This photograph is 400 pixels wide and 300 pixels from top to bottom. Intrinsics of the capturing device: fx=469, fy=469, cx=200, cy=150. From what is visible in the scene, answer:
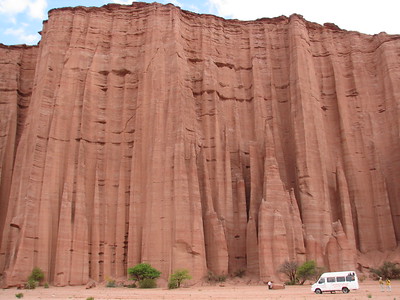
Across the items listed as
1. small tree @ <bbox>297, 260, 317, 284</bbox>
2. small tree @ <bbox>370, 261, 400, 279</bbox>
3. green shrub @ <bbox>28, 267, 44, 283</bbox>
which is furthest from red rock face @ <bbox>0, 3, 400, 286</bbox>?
small tree @ <bbox>370, 261, 400, 279</bbox>

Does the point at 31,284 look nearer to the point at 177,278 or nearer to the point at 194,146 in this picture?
the point at 177,278

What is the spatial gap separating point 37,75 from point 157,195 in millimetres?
15716

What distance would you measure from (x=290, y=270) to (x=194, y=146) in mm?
11317

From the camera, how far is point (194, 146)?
34.4 m

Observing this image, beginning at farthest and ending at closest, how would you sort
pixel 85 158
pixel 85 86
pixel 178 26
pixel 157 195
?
1. pixel 178 26
2. pixel 85 86
3. pixel 85 158
4. pixel 157 195

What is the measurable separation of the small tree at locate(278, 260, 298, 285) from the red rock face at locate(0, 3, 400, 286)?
3.10 ft

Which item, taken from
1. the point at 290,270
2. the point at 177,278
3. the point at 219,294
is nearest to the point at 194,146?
the point at 177,278

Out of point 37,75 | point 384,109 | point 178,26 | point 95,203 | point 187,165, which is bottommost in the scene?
point 95,203

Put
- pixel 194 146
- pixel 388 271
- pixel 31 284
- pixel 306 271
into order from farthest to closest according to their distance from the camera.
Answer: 1. pixel 194 146
2. pixel 388 271
3. pixel 306 271
4. pixel 31 284

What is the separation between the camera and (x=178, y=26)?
38.9m

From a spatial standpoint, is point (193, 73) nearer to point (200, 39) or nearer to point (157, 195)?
point (200, 39)

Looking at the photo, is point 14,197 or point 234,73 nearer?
point 14,197

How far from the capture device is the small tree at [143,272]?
2828 centimetres

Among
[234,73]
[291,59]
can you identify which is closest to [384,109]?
[291,59]
